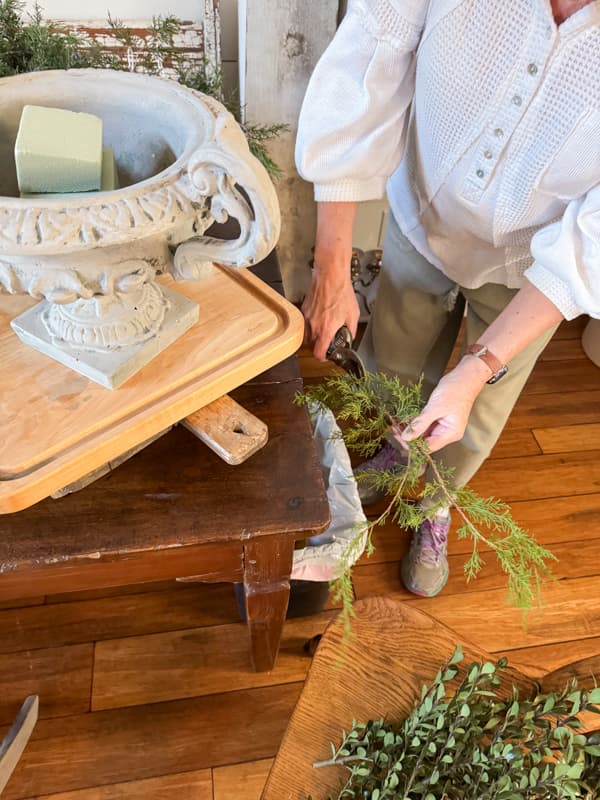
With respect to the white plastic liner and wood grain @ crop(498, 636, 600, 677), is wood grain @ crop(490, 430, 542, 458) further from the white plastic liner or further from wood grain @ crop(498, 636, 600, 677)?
the white plastic liner

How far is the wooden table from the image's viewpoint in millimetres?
685

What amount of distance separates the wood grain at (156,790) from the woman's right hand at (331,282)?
827 mm

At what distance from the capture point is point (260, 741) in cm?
121

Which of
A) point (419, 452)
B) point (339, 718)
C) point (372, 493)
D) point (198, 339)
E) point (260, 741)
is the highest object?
point (198, 339)

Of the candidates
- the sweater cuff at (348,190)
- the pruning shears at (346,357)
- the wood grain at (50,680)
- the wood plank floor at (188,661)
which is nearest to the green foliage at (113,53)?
the sweater cuff at (348,190)

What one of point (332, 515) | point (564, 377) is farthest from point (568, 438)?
point (332, 515)

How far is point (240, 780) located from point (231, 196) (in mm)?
1079

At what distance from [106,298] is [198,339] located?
135 mm

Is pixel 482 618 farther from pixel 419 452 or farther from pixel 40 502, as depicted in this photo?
pixel 40 502

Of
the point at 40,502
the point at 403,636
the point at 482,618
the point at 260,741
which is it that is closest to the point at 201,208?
the point at 40,502

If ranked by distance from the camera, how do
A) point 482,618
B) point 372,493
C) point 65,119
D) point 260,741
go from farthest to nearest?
1. point 372,493
2. point 482,618
3. point 260,741
4. point 65,119

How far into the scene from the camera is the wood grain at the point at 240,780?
115 centimetres

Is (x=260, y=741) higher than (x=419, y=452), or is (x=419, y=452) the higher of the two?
(x=419, y=452)

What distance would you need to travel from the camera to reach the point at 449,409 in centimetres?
89
